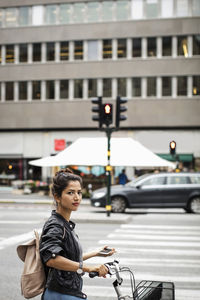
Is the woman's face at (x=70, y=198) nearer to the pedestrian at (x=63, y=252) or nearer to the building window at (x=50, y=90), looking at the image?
the pedestrian at (x=63, y=252)

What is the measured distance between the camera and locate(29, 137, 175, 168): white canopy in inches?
784

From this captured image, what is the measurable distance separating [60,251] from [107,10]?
130 feet

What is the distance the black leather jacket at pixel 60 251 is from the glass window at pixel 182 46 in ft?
125

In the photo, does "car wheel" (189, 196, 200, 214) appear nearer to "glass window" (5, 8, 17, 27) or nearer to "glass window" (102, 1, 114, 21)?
"glass window" (102, 1, 114, 21)

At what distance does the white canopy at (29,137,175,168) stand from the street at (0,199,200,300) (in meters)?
3.09

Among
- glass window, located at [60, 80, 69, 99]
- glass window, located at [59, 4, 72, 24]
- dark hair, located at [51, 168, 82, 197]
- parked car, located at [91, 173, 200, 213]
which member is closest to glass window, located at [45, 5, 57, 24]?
glass window, located at [59, 4, 72, 24]

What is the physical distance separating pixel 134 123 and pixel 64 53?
8.57m

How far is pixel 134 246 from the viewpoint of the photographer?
10516 mm

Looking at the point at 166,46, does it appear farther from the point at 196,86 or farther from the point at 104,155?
the point at 104,155

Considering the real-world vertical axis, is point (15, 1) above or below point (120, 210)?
above

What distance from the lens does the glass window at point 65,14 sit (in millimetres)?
41562

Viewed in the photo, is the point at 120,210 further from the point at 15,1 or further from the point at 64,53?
the point at 15,1

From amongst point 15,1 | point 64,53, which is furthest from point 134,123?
point 15,1

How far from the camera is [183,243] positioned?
11.1 metres
